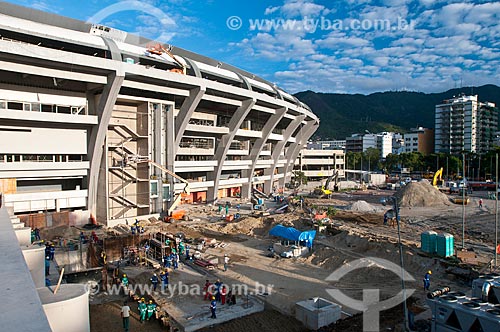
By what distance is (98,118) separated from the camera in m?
30.8

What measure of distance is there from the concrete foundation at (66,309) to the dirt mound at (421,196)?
4543 cm

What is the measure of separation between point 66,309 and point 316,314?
9.47m

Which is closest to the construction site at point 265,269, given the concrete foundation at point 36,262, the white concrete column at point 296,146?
the concrete foundation at point 36,262

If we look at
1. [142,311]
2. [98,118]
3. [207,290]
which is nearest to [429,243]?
[207,290]

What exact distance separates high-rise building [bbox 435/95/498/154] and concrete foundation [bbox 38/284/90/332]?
389 feet

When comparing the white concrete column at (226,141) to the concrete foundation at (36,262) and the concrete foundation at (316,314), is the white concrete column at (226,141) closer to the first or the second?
the concrete foundation at (316,314)

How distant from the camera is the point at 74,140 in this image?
31.7m

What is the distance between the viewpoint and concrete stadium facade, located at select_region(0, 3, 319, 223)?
93.2 ft

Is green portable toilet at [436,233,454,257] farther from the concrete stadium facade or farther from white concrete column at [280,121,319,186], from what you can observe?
white concrete column at [280,121,319,186]

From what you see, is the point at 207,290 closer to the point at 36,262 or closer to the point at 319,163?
the point at 36,262

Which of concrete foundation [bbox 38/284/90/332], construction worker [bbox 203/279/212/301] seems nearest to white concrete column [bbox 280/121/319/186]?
construction worker [bbox 203/279/212/301]

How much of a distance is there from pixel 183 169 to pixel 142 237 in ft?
54.2

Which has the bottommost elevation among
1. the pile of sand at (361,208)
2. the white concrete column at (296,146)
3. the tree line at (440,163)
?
the pile of sand at (361,208)

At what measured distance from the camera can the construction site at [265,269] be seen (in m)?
14.1
